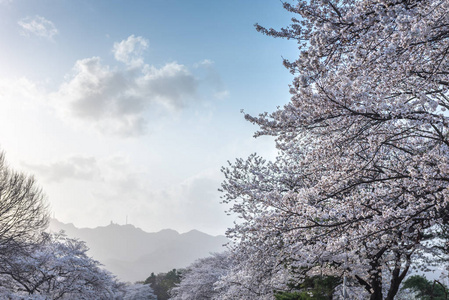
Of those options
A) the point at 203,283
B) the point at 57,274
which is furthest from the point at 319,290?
the point at 203,283

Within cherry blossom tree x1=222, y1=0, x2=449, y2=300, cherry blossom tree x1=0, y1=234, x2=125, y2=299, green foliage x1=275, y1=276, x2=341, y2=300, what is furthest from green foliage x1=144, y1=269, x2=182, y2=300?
cherry blossom tree x1=222, y1=0, x2=449, y2=300

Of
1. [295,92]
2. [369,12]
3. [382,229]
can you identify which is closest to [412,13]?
[369,12]

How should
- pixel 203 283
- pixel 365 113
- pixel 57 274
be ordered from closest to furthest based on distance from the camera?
pixel 365 113, pixel 57 274, pixel 203 283

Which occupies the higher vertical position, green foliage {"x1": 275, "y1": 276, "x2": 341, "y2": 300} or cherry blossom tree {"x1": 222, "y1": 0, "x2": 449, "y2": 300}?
cherry blossom tree {"x1": 222, "y1": 0, "x2": 449, "y2": 300}

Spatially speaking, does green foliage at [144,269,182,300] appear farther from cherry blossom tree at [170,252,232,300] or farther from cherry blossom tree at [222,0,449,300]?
cherry blossom tree at [222,0,449,300]

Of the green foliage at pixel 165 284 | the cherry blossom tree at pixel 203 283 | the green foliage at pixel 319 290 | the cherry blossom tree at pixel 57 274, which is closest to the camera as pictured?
the green foliage at pixel 319 290

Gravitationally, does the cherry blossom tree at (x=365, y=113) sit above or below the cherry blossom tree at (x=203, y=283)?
above

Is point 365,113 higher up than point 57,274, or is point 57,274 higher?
point 365,113

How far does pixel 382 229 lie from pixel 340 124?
5.51 ft

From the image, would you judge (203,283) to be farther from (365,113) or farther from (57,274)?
(365,113)

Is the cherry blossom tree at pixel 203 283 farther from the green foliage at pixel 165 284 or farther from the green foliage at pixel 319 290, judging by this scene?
the green foliage at pixel 319 290

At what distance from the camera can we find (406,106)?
401 centimetres

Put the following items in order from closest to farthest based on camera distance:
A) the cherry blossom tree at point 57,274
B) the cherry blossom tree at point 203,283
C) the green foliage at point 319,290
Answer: the green foliage at point 319,290
the cherry blossom tree at point 57,274
the cherry blossom tree at point 203,283

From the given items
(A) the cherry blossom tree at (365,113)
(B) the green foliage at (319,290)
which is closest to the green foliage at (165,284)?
(B) the green foliage at (319,290)
